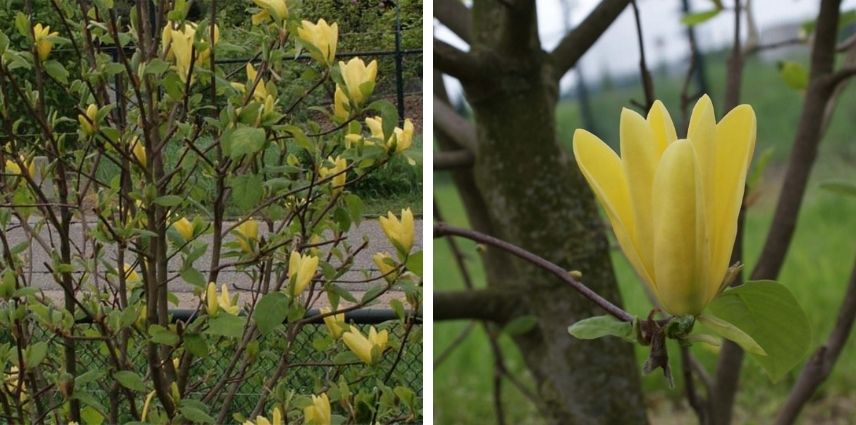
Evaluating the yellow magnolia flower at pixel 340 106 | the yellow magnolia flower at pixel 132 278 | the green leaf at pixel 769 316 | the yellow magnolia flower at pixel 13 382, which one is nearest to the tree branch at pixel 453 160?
the yellow magnolia flower at pixel 340 106

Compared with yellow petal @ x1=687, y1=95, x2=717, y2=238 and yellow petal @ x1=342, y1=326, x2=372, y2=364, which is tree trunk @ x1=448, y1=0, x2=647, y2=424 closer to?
yellow petal @ x1=342, y1=326, x2=372, y2=364

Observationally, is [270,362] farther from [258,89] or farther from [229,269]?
[258,89]

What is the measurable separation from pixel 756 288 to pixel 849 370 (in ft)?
5.14

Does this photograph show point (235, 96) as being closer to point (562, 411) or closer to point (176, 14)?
point (176, 14)

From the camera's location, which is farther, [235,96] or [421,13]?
[421,13]

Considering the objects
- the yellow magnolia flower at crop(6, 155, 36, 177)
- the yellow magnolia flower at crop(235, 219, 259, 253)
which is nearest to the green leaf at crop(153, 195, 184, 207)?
the yellow magnolia flower at crop(235, 219, 259, 253)

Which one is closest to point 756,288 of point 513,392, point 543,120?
point 543,120

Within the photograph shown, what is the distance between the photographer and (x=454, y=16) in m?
0.92

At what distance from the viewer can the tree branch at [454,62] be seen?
697 mm

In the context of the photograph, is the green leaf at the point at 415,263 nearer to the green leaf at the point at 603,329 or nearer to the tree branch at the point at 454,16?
the tree branch at the point at 454,16

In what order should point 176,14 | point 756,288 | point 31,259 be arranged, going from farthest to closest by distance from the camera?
point 31,259
point 176,14
point 756,288

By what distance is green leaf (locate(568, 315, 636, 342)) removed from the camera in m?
0.29

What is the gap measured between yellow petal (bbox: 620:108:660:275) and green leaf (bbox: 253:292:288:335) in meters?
0.49

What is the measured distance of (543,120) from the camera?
79 centimetres
